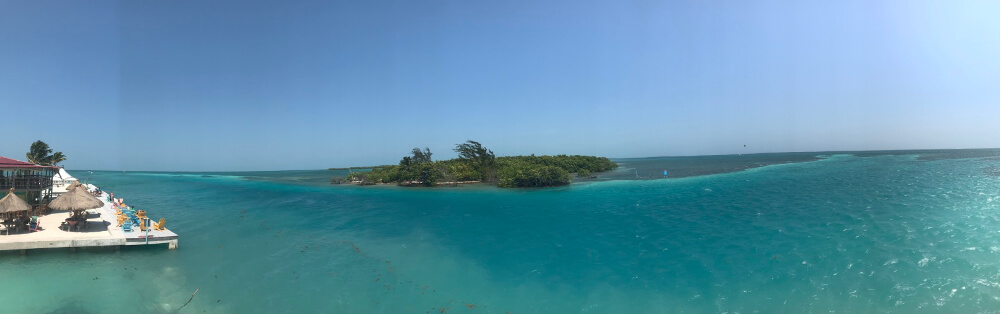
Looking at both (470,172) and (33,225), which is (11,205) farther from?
(470,172)

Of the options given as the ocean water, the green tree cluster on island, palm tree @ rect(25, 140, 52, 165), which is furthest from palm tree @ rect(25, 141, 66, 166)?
the ocean water

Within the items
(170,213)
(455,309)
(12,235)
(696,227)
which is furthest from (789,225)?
(170,213)

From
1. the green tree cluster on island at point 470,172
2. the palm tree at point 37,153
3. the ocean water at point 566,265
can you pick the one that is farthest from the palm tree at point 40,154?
the ocean water at point 566,265

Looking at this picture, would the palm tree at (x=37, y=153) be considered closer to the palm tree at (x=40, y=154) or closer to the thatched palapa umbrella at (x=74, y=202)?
the palm tree at (x=40, y=154)

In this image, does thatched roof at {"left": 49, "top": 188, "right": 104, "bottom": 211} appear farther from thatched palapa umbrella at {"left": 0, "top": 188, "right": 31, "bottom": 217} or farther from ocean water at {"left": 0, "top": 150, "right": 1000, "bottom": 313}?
ocean water at {"left": 0, "top": 150, "right": 1000, "bottom": 313}

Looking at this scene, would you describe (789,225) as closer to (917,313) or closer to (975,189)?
(917,313)
